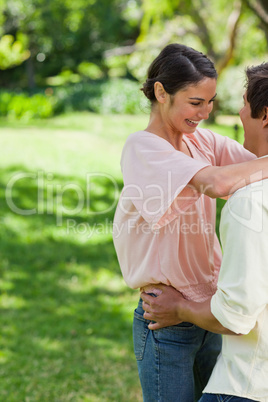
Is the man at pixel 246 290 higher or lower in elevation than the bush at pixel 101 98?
lower

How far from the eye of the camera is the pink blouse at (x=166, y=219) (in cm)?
164

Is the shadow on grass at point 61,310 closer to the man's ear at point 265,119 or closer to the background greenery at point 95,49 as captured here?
the man's ear at point 265,119

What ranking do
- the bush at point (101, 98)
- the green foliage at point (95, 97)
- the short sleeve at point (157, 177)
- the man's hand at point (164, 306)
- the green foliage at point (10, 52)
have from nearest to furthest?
the short sleeve at point (157, 177), the man's hand at point (164, 306), the green foliage at point (95, 97), the bush at point (101, 98), the green foliage at point (10, 52)

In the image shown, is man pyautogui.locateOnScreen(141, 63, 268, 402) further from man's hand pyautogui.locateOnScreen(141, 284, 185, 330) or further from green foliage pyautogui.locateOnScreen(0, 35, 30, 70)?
green foliage pyautogui.locateOnScreen(0, 35, 30, 70)

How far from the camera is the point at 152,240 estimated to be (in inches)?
70.3

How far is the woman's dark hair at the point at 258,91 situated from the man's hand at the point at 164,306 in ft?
2.24

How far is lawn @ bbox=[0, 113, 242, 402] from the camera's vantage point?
3.65m

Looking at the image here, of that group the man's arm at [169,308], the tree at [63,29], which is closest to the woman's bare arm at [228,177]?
the man's arm at [169,308]

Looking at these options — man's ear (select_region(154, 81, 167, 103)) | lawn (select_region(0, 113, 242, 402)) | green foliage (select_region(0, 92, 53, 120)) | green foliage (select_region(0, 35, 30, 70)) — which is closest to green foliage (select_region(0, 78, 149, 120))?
green foliage (select_region(0, 92, 53, 120))

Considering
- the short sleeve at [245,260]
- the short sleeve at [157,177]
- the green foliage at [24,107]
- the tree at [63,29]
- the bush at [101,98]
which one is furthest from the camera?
the tree at [63,29]

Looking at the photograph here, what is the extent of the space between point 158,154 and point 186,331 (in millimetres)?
659

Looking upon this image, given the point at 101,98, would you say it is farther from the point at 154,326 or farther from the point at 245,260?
the point at 245,260

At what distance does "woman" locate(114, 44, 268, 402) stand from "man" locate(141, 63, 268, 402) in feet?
0.58

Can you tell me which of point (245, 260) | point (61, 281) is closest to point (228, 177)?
point (245, 260)
